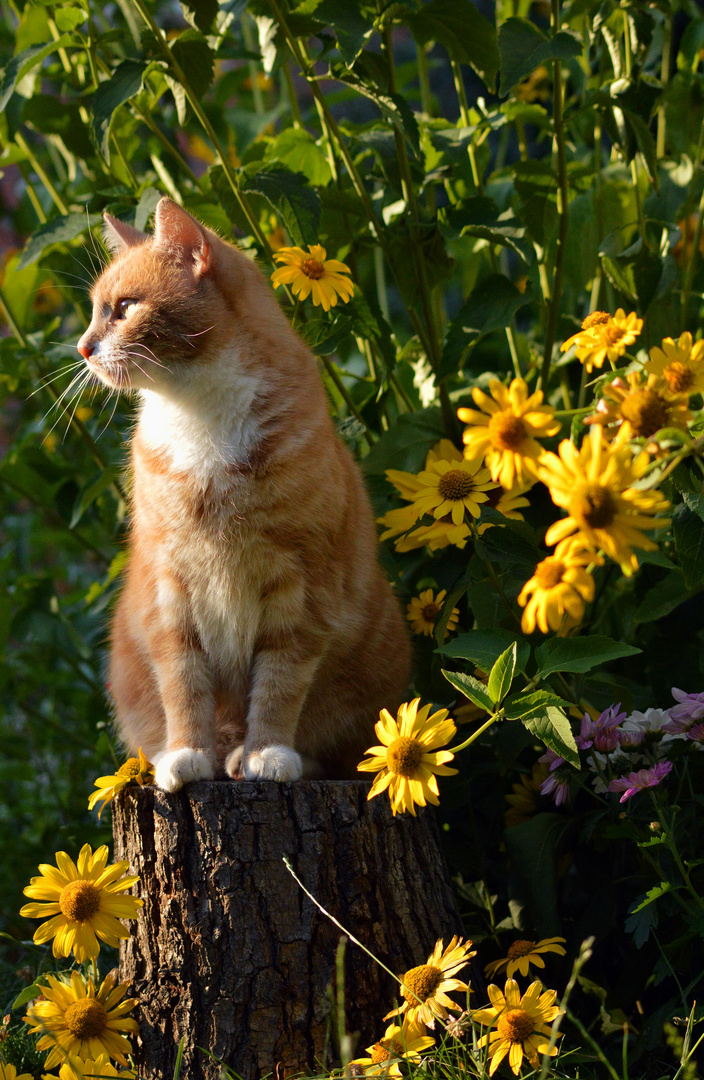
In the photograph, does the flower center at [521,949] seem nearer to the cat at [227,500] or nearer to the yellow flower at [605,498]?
the cat at [227,500]

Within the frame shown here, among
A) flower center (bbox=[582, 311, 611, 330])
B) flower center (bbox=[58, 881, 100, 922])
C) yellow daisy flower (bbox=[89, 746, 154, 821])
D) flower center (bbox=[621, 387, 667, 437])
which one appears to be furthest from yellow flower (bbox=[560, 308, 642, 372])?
flower center (bbox=[58, 881, 100, 922])

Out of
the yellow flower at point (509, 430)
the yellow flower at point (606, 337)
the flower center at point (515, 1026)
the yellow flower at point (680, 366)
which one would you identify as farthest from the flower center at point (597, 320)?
the flower center at point (515, 1026)

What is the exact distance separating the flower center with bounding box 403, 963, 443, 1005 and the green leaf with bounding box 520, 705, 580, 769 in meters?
0.35

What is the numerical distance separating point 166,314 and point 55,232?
52cm

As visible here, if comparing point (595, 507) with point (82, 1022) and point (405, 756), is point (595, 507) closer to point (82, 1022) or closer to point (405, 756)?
point (405, 756)

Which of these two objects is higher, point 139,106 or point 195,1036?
point 139,106

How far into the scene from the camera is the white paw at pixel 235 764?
1.58 meters

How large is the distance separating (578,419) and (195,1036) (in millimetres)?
1033

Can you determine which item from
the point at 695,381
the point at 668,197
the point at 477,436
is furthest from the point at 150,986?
the point at 668,197

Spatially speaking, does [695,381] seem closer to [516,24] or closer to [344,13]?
[516,24]

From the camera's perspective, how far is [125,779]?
1.45 metres

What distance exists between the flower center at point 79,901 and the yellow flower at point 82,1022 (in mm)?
114

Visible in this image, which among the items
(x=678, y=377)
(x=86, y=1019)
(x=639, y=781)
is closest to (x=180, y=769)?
(x=86, y=1019)

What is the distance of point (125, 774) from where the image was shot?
4.82ft
